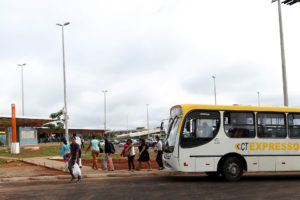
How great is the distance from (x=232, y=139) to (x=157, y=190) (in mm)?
3957

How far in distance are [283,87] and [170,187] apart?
11660mm

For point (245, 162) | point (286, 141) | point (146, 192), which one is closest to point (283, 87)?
point (286, 141)

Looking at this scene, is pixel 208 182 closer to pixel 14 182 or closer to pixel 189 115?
pixel 189 115

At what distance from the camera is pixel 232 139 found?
13.3 metres

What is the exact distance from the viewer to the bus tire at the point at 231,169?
1314 cm

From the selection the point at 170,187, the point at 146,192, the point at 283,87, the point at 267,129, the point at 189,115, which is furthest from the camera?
the point at 283,87

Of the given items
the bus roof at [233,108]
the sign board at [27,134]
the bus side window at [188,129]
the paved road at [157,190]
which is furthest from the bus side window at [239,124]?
the sign board at [27,134]

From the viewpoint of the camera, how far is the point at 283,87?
20.2 meters

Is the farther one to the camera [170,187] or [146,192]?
[170,187]

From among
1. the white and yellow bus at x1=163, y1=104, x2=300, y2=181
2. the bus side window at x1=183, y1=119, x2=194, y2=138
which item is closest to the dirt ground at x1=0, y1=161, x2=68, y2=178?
the white and yellow bus at x1=163, y1=104, x2=300, y2=181

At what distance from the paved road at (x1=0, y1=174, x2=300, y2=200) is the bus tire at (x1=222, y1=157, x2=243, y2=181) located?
347 millimetres

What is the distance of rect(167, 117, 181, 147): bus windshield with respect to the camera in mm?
13211

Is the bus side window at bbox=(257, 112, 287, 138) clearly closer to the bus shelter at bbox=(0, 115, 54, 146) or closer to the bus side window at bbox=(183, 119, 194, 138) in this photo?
the bus side window at bbox=(183, 119, 194, 138)

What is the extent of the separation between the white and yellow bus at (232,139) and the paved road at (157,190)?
0.75m
